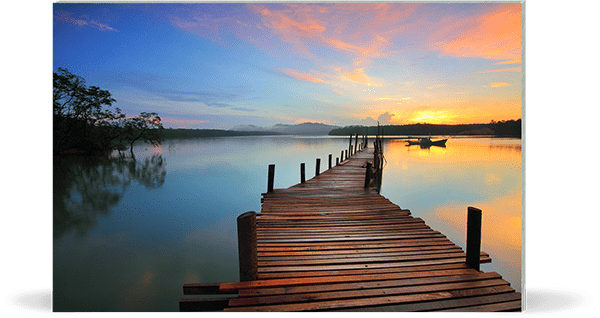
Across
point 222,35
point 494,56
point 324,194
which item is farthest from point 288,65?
point 494,56

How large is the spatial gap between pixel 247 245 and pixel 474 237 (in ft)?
7.08

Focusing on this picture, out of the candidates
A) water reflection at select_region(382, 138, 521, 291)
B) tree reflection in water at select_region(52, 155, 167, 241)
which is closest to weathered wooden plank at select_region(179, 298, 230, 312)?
tree reflection in water at select_region(52, 155, 167, 241)

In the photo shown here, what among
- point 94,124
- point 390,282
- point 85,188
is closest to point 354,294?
point 390,282

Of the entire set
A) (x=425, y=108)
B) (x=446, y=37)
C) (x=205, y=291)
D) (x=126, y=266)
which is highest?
(x=446, y=37)

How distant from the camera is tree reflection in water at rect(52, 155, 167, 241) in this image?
6675 mm

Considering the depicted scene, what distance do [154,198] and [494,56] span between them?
11.1 meters

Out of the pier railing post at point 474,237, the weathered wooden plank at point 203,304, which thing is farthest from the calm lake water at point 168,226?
the weathered wooden plank at point 203,304

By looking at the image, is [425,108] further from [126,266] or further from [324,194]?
[126,266]

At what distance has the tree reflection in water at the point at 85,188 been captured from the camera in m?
6.68

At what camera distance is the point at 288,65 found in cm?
631

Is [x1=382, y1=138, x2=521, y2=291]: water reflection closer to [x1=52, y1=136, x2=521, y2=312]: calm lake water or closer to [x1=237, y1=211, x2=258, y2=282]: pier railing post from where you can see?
[x1=52, y1=136, x2=521, y2=312]: calm lake water

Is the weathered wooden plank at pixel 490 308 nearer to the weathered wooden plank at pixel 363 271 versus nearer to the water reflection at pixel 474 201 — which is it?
the weathered wooden plank at pixel 363 271

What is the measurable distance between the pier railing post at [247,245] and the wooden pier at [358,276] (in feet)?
0.04

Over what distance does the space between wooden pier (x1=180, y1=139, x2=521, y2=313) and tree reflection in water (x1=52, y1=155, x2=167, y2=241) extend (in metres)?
2.94
